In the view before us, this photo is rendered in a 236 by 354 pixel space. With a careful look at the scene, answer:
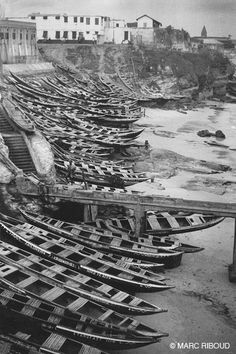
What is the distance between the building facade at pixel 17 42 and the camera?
58625mm

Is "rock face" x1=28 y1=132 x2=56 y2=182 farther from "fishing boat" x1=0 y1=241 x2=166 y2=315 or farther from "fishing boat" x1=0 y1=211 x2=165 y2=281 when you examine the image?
"fishing boat" x1=0 y1=241 x2=166 y2=315

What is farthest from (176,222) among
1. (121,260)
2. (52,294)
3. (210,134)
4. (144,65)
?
(144,65)

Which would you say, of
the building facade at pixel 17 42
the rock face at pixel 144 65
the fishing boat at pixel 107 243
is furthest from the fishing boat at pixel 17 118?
the rock face at pixel 144 65

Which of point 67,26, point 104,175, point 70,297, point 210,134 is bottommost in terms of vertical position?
point 210,134

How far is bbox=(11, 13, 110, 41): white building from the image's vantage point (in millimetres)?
83125

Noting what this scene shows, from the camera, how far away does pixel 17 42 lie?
206 ft

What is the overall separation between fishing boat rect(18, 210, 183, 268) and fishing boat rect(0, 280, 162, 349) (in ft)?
15.5

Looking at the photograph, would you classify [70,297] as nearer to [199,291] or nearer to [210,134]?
[199,291]

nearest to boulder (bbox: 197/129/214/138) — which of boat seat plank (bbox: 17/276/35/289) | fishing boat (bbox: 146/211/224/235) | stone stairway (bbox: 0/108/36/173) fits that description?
stone stairway (bbox: 0/108/36/173)

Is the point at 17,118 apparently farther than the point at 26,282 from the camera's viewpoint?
Yes

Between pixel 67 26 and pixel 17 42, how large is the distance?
23219mm

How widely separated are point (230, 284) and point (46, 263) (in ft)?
22.9

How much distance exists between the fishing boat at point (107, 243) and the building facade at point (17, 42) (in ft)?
143

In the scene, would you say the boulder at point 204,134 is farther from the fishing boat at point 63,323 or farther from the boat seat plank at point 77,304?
the fishing boat at point 63,323
